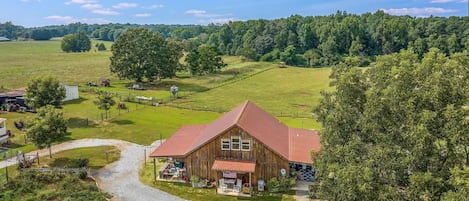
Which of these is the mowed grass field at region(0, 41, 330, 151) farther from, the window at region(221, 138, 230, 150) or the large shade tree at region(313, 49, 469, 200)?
the large shade tree at region(313, 49, 469, 200)

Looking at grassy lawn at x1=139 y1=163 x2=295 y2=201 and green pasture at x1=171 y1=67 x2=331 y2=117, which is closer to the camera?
grassy lawn at x1=139 y1=163 x2=295 y2=201

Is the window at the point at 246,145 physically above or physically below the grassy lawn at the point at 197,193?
above

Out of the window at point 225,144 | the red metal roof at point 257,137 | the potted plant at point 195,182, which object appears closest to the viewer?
the potted plant at point 195,182

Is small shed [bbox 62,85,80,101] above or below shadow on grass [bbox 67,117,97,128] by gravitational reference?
above

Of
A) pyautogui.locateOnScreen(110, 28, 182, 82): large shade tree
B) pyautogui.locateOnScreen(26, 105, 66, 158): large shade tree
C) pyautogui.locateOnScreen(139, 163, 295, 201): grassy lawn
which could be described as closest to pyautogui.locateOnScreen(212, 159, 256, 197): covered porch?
pyautogui.locateOnScreen(139, 163, 295, 201): grassy lawn

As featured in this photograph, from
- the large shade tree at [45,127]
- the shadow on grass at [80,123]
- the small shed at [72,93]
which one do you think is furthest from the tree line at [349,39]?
the large shade tree at [45,127]

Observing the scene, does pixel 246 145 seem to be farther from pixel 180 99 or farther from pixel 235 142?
pixel 180 99

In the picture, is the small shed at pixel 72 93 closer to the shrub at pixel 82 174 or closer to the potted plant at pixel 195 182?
the shrub at pixel 82 174

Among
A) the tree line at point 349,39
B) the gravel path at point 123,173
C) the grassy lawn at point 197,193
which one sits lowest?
the grassy lawn at point 197,193
